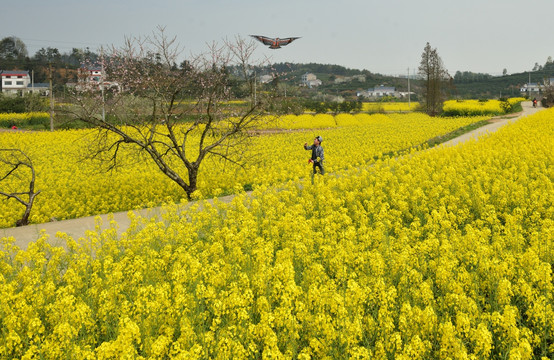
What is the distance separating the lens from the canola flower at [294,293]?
4.45 m

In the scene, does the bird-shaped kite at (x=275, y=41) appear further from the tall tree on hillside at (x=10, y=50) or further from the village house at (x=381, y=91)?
the village house at (x=381, y=91)

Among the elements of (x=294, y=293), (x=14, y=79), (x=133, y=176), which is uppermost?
(x=14, y=79)

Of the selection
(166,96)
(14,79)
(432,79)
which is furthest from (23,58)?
(166,96)

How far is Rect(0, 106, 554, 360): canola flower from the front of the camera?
4.45 m

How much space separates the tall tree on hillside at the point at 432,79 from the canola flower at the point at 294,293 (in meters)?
51.0

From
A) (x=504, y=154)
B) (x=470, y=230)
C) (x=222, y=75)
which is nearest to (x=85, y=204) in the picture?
(x=222, y=75)

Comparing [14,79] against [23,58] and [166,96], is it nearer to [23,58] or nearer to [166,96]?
[23,58]

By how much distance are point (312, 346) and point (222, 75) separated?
11.4 m

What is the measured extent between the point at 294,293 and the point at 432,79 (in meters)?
57.9

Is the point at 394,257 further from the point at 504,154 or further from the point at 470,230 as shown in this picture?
the point at 504,154

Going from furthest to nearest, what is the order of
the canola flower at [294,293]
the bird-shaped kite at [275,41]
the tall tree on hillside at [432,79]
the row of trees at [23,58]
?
the row of trees at [23,58] < the tall tree on hillside at [432,79] < the bird-shaped kite at [275,41] < the canola flower at [294,293]

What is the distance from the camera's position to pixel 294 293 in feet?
16.4

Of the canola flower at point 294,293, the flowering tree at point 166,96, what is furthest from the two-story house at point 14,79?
the canola flower at point 294,293

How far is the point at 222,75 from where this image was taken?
14.5 meters
